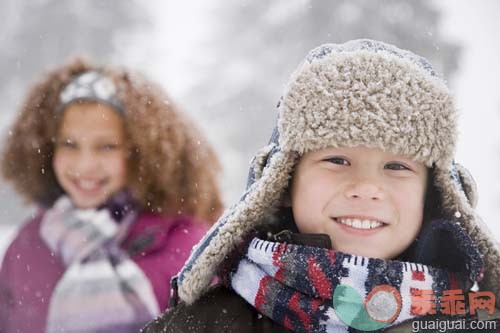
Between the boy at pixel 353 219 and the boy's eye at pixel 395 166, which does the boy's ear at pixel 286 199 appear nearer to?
the boy at pixel 353 219

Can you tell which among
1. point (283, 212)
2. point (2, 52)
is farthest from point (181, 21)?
point (283, 212)

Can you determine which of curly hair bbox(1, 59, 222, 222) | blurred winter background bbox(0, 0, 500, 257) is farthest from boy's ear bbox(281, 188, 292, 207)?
blurred winter background bbox(0, 0, 500, 257)

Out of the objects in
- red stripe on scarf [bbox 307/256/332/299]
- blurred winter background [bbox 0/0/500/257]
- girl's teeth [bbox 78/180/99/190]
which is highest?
blurred winter background [bbox 0/0/500/257]

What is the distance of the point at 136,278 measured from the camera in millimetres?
2033

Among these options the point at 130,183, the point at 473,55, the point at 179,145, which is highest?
the point at 473,55

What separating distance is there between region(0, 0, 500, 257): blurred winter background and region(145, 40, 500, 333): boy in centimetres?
478

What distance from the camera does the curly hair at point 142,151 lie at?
2.22 metres

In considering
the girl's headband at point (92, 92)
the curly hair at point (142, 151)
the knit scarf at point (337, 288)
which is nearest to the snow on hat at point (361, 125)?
the knit scarf at point (337, 288)

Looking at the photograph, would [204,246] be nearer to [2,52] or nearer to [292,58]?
[292,58]

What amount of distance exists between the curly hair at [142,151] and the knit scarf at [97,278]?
0.14 metres

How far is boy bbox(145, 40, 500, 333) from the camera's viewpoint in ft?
3.56

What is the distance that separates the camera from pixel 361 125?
113cm

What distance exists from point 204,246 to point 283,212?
167 millimetres

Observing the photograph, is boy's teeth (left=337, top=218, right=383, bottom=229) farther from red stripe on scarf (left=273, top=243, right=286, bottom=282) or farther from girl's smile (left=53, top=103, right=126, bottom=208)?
girl's smile (left=53, top=103, right=126, bottom=208)
